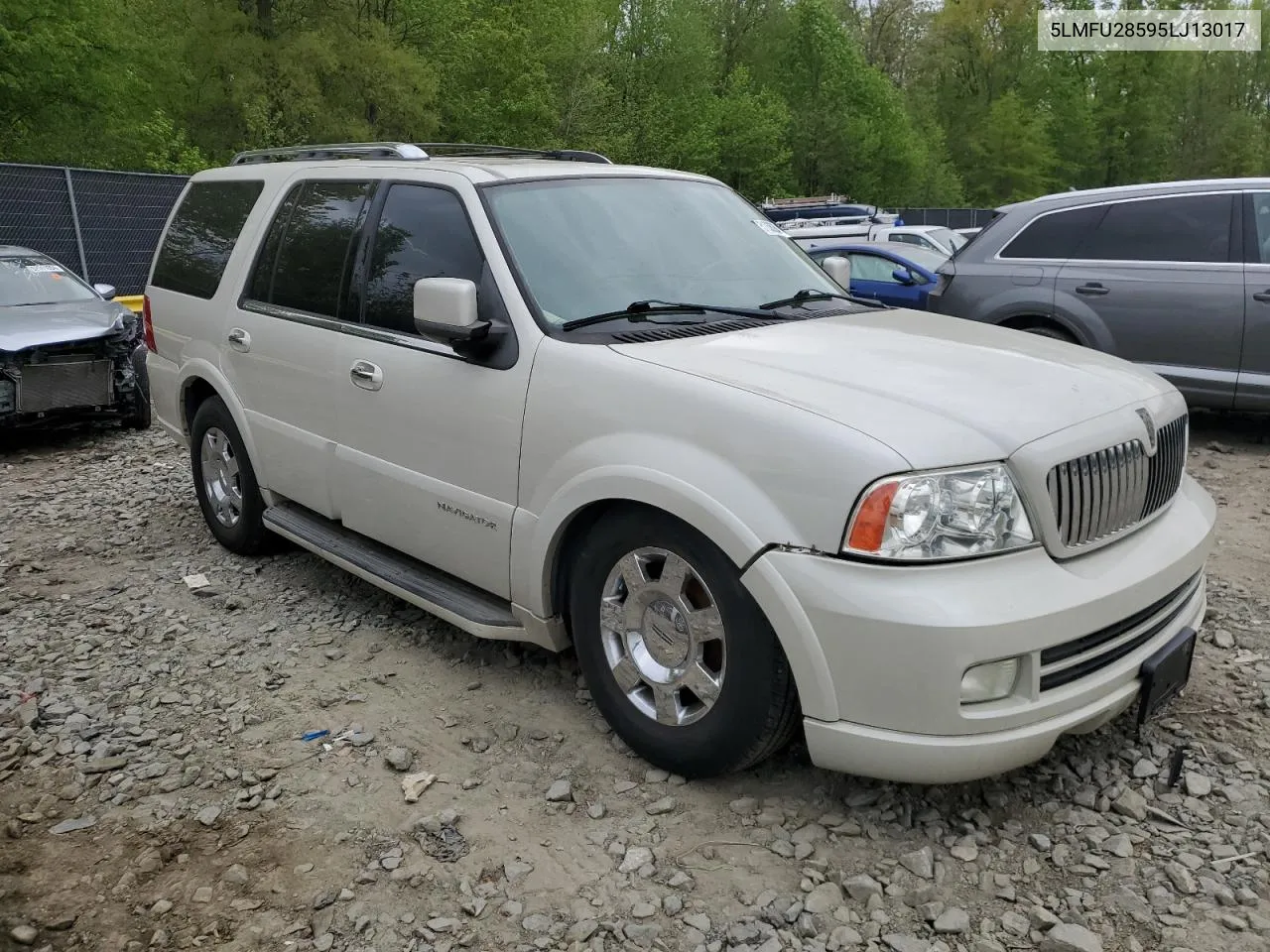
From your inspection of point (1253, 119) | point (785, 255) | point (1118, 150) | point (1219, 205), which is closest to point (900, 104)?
point (1118, 150)

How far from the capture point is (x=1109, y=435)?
3018 mm

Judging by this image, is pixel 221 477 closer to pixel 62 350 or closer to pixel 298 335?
pixel 298 335

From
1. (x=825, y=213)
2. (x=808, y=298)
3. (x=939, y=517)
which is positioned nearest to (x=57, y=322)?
(x=808, y=298)

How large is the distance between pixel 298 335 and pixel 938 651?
3084 mm

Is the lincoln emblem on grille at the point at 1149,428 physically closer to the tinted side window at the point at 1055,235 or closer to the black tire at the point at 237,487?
the black tire at the point at 237,487

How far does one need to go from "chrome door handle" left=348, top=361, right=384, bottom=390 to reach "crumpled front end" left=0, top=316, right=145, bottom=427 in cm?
503

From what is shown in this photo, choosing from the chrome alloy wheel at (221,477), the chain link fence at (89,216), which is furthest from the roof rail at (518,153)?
the chain link fence at (89,216)

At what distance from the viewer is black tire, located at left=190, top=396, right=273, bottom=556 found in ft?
16.9

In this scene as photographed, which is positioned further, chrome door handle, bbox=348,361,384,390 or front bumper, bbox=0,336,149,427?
front bumper, bbox=0,336,149,427

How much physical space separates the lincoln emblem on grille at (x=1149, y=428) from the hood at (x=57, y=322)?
7639mm

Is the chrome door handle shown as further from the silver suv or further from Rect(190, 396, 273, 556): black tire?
the silver suv

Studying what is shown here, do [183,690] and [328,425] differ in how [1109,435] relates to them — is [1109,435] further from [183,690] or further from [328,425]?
[183,690]

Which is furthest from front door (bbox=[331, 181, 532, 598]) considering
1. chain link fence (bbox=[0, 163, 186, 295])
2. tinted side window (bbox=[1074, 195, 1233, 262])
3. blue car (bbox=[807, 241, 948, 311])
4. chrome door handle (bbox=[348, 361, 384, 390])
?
chain link fence (bbox=[0, 163, 186, 295])

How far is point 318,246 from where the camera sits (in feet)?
15.0
